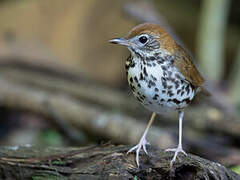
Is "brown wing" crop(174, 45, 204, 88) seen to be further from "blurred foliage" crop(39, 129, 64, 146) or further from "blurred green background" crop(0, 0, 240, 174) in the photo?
"blurred foliage" crop(39, 129, 64, 146)

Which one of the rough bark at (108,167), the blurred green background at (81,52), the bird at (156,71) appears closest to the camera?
the rough bark at (108,167)

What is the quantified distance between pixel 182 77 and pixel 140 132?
254 cm

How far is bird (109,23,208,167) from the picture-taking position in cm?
348

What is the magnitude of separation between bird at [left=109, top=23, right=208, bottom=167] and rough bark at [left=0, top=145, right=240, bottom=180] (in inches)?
5.1

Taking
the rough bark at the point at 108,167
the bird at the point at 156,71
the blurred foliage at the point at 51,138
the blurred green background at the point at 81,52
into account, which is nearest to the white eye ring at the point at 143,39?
the bird at the point at 156,71

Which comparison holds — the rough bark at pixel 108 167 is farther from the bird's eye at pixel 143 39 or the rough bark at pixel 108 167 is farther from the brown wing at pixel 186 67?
the bird's eye at pixel 143 39

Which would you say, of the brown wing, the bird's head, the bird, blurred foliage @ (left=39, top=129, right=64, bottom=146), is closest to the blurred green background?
blurred foliage @ (left=39, top=129, right=64, bottom=146)

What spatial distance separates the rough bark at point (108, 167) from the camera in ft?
10.4

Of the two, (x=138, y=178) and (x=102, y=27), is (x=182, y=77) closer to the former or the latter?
(x=138, y=178)

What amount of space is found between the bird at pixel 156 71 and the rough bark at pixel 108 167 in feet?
0.42

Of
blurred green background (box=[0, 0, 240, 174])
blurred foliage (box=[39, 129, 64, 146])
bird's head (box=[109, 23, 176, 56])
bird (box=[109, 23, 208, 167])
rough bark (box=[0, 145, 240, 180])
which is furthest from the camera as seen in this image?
blurred green background (box=[0, 0, 240, 174])

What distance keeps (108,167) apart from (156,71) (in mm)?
840

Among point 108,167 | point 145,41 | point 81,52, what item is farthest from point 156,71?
point 81,52

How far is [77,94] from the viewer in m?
7.43
